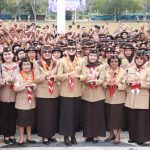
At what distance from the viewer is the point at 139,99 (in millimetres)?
6617

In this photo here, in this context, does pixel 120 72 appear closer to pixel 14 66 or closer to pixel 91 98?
pixel 91 98

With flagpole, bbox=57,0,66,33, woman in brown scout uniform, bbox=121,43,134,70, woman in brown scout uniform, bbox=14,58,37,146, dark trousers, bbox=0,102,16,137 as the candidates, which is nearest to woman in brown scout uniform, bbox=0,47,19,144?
dark trousers, bbox=0,102,16,137

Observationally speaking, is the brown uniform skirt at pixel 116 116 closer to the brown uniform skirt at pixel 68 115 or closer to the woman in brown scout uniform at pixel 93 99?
the woman in brown scout uniform at pixel 93 99

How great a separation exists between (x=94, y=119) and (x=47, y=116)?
33.2 inches

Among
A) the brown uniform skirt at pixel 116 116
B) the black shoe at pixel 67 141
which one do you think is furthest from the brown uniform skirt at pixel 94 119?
the black shoe at pixel 67 141

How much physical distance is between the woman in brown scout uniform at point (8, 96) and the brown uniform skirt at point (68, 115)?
2.86ft

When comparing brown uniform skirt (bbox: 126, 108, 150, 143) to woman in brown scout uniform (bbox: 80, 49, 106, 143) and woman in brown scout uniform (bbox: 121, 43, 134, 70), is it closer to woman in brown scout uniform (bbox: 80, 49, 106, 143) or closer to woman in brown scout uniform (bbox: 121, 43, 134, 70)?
woman in brown scout uniform (bbox: 80, 49, 106, 143)

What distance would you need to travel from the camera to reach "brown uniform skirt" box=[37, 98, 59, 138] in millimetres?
6746

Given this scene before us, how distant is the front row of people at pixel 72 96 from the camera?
6.61 m

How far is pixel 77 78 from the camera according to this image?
6.70m

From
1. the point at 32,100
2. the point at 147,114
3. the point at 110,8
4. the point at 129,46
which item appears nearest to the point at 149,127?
the point at 147,114

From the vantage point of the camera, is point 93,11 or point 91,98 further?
point 93,11

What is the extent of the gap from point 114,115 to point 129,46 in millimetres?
1480

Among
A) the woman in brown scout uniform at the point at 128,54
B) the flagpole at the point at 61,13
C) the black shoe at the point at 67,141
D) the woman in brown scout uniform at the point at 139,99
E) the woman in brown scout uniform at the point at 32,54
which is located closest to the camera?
the woman in brown scout uniform at the point at 139,99
